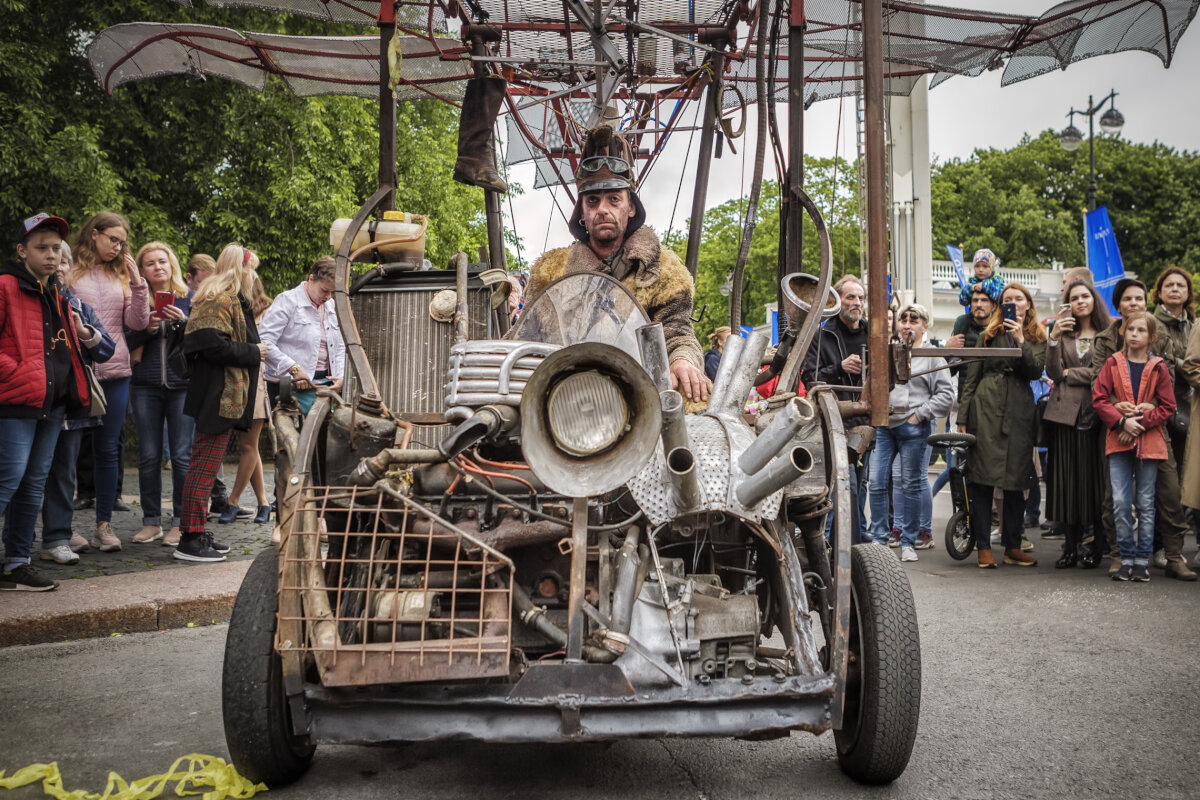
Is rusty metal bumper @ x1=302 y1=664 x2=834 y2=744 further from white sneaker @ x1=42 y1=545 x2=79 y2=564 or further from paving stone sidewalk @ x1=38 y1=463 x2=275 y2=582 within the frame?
white sneaker @ x1=42 y1=545 x2=79 y2=564

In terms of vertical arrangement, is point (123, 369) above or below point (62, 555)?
above

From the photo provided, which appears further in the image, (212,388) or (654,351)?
(212,388)

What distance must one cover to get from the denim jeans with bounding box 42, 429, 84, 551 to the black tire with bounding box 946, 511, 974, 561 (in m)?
6.33

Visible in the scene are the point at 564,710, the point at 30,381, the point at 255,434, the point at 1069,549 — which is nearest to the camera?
the point at 564,710

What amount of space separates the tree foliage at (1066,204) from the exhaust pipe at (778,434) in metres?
49.6

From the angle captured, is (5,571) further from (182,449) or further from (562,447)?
(562,447)

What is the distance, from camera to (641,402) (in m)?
2.63

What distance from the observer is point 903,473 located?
299 inches

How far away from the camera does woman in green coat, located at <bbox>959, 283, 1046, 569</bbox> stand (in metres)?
7.15

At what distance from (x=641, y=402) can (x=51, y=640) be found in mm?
3885

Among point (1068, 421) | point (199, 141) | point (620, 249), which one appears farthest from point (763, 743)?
point (199, 141)

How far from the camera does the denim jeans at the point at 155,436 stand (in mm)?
6949

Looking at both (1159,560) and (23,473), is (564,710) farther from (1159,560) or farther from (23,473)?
(1159,560)

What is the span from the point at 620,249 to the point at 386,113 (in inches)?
50.6
